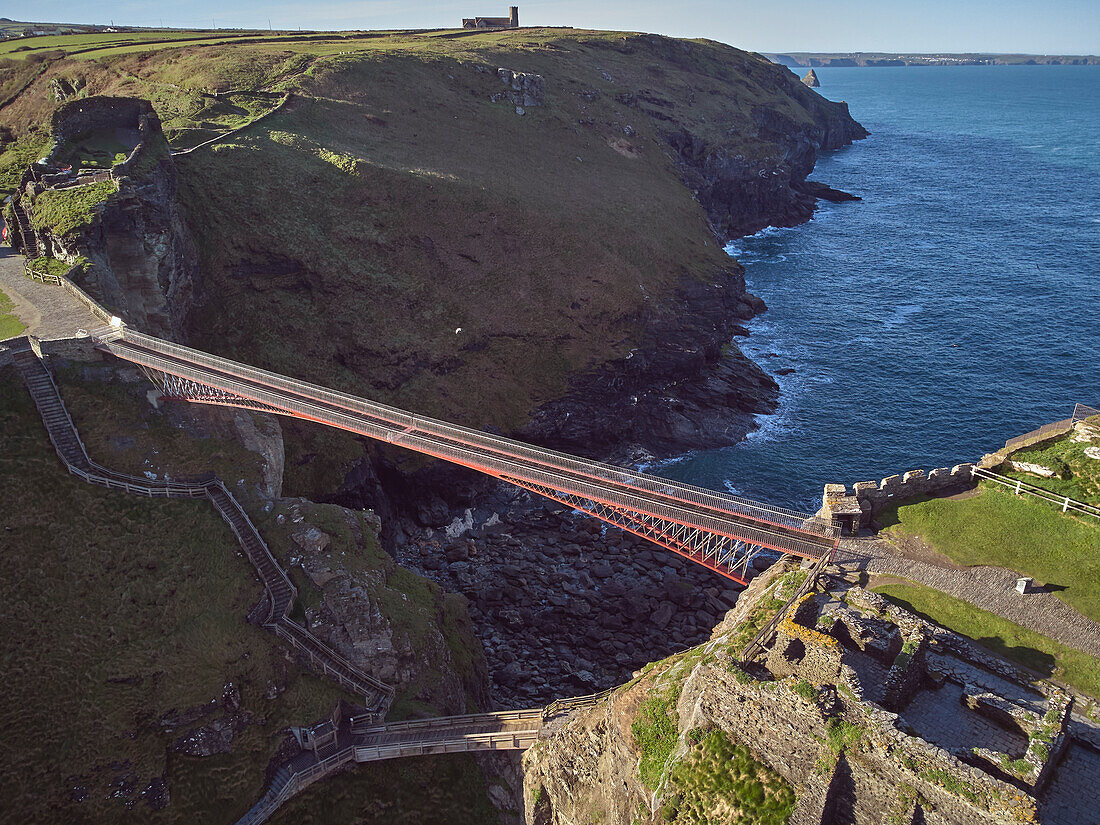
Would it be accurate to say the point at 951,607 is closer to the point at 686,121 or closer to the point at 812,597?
the point at 812,597

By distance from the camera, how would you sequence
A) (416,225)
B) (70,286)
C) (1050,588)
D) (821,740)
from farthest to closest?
(416,225)
(70,286)
(1050,588)
(821,740)

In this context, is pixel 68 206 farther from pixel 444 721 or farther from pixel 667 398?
pixel 667 398

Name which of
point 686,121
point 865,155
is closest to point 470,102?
point 686,121

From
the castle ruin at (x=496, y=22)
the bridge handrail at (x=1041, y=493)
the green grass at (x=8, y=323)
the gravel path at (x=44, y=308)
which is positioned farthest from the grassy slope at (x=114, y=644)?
the castle ruin at (x=496, y=22)

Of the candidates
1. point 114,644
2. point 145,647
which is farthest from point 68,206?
point 145,647

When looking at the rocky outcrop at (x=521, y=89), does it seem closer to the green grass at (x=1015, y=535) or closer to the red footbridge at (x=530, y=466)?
the red footbridge at (x=530, y=466)

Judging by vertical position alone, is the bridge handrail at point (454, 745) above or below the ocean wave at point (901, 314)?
below
